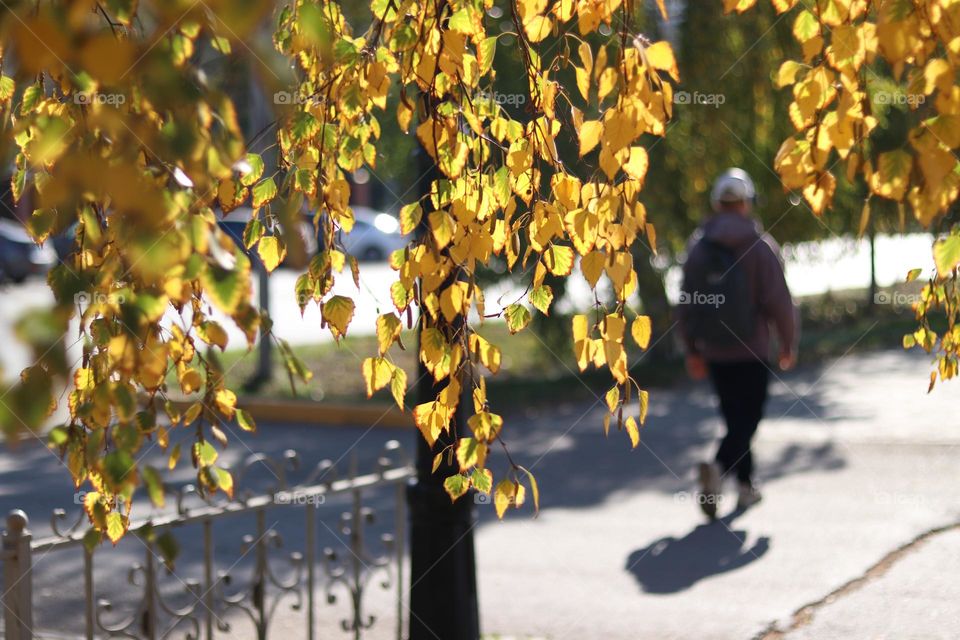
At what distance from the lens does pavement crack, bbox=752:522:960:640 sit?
4875 millimetres

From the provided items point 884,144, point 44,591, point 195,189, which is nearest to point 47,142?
point 195,189

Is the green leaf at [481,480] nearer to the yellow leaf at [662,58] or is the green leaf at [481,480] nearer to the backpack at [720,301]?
the yellow leaf at [662,58]

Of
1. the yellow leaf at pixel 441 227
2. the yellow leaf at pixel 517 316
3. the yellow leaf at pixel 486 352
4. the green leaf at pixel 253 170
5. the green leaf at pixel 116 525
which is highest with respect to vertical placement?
the green leaf at pixel 253 170

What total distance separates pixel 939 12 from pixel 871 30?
0.64ft

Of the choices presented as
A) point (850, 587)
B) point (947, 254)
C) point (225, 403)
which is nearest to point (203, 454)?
point (225, 403)

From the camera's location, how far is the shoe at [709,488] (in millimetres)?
6574

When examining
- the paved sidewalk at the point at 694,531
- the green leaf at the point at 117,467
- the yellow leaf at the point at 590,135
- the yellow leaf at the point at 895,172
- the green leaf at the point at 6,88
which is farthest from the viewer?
the paved sidewalk at the point at 694,531

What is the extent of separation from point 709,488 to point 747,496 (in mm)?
363

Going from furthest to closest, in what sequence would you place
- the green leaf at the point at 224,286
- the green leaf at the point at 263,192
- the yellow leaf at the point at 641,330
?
the green leaf at the point at 263,192 < the yellow leaf at the point at 641,330 < the green leaf at the point at 224,286

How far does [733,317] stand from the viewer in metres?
6.39

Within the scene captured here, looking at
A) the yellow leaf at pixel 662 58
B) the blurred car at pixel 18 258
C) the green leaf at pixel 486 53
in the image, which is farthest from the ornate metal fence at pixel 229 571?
the blurred car at pixel 18 258

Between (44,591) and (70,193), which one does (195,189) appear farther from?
(44,591)

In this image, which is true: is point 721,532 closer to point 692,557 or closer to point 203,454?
point 692,557

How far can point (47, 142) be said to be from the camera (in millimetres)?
1846
